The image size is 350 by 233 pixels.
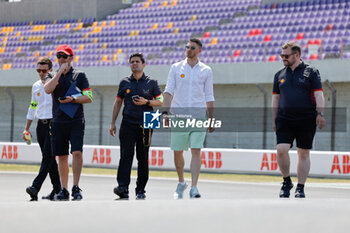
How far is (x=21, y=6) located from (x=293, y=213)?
3821 cm

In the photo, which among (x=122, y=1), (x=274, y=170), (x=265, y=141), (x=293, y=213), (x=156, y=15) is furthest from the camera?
(x=122, y=1)

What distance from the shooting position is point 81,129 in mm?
8891

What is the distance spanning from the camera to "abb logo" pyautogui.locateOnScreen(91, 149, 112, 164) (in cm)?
1951

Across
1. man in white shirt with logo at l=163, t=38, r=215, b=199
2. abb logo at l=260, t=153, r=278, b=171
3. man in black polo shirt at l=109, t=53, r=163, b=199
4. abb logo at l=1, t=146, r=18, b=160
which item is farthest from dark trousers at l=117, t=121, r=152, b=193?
abb logo at l=1, t=146, r=18, b=160

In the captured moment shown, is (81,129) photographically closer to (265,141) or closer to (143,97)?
(143,97)

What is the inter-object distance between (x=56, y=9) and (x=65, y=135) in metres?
31.1

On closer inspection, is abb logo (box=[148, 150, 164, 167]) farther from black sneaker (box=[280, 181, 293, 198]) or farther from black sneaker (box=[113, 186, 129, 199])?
black sneaker (box=[280, 181, 293, 198])

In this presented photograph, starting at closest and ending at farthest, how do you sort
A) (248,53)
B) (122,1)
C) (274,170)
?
(274,170)
(248,53)
(122,1)

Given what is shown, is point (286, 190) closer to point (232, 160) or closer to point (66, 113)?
point (66, 113)

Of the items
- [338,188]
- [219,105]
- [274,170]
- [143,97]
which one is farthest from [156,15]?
[143,97]

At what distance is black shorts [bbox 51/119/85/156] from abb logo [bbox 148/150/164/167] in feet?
31.9

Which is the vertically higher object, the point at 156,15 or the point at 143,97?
the point at 156,15

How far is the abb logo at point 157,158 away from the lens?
61.2ft

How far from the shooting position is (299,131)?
8.55m
